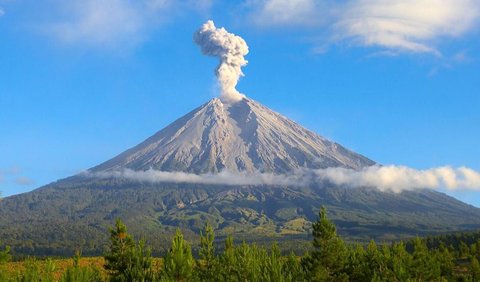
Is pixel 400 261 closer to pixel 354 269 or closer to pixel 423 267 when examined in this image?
pixel 354 269

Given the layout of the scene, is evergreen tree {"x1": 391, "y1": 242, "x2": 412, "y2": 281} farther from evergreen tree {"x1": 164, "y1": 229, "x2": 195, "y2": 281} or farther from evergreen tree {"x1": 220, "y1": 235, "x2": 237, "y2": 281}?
evergreen tree {"x1": 164, "y1": 229, "x2": 195, "y2": 281}

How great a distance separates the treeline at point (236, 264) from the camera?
27219mm

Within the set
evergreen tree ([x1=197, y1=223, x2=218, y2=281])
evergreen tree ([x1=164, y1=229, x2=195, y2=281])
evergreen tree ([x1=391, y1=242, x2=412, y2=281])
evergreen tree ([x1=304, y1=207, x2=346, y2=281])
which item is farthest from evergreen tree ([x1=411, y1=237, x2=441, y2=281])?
evergreen tree ([x1=164, y1=229, x2=195, y2=281])

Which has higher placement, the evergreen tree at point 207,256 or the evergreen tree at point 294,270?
the evergreen tree at point 207,256

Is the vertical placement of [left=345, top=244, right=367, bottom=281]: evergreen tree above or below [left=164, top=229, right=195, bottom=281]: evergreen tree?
below

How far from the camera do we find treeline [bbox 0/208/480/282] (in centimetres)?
2722

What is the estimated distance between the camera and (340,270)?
56.9 m

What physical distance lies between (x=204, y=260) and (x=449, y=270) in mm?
51628

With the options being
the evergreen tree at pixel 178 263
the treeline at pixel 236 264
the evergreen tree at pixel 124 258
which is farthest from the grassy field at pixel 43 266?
the evergreen tree at pixel 178 263

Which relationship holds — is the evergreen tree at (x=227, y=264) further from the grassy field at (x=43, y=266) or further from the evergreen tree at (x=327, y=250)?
the evergreen tree at (x=327, y=250)

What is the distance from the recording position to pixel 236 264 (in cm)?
3625

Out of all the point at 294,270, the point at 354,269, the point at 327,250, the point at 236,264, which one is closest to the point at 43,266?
the point at 294,270

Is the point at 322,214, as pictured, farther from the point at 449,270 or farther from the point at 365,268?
the point at 449,270

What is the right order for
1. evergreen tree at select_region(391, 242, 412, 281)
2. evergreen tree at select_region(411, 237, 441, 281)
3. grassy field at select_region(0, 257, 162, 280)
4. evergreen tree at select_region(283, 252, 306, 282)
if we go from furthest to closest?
evergreen tree at select_region(411, 237, 441, 281) → evergreen tree at select_region(391, 242, 412, 281) → evergreen tree at select_region(283, 252, 306, 282) → grassy field at select_region(0, 257, 162, 280)
